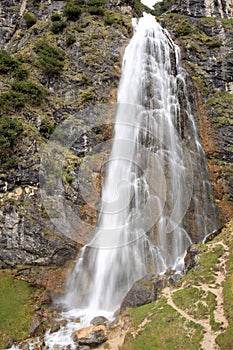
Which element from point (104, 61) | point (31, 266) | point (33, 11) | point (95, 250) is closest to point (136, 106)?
point (104, 61)

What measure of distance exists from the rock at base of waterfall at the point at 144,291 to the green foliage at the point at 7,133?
15.2 metres

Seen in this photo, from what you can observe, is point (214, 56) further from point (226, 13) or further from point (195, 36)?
point (226, 13)

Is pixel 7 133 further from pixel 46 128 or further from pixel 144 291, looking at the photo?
pixel 144 291

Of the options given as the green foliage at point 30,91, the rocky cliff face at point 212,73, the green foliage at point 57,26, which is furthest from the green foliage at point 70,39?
the rocky cliff face at point 212,73

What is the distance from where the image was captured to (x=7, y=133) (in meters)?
27.1

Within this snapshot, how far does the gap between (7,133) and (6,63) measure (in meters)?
10.1

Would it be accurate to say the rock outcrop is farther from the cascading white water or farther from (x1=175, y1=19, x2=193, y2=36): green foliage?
(x1=175, y1=19, x2=193, y2=36): green foliage

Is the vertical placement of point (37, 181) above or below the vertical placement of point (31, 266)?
above

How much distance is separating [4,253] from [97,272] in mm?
6993

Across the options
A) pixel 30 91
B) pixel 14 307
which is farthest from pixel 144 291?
pixel 30 91

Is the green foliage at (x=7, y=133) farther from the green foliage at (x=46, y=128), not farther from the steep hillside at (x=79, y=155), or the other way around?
the green foliage at (x=46, y=128)

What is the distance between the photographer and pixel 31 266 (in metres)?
23.6

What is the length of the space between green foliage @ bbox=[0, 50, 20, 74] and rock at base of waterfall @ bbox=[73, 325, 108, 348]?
84.7 feet

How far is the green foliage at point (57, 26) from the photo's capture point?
141 feet
